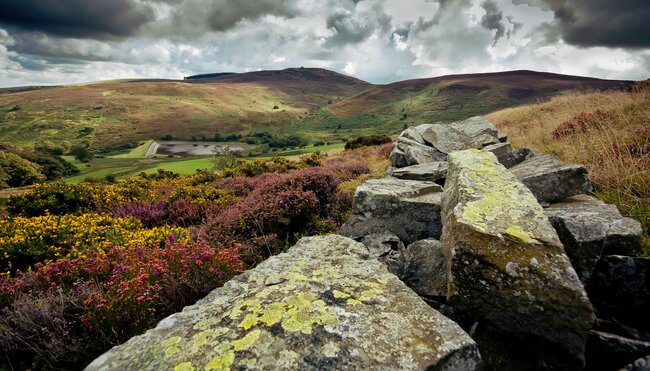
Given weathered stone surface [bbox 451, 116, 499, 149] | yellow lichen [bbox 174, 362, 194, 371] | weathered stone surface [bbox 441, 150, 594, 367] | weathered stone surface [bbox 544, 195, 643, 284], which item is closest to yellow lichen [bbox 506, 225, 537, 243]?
weathered stone surface [bbox 441, 150, 594, 367]

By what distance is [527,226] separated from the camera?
3.65m

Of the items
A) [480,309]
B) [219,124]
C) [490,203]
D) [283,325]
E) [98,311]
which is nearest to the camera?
[283,325]

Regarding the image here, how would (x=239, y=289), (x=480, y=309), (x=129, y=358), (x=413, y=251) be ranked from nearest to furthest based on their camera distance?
(x=129, y=358) → (x=480, y=309) → (x=239, y=289) → (x=413, y=251)

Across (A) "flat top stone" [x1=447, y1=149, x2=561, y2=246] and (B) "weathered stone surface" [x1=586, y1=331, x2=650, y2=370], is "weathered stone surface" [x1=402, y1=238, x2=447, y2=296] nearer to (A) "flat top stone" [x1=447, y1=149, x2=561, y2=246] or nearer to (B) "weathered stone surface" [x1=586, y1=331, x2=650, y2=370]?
(A) "flat top stone" [x1=447, y1=149, x2=561, y2=246]

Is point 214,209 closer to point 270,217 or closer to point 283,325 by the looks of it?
point 270,217

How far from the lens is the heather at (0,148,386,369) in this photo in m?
4.31

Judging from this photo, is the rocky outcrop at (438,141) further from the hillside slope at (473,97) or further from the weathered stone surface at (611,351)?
the hillside slope at (473,97)

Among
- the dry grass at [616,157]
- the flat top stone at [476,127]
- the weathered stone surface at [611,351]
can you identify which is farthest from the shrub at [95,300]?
the flat top stone at [476,127]

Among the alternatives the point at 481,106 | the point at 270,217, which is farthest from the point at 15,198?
the point at 481,106

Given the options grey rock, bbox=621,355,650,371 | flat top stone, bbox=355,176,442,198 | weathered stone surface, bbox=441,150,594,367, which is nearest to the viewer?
grey rock, bbox=621,355,650,371

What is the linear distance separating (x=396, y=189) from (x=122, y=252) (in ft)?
17.9

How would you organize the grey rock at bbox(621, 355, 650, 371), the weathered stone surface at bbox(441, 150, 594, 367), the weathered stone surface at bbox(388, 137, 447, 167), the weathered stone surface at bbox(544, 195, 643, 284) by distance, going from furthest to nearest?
the weathered stone surface at bbox(388, 137, 447, 167) → the weathered stone surface at bbox(544, 195, 643, 284) → the weathered stone surface at bbox(441, 150, 594, 367) → the grey rock at bbox(621, 355, 650, 371)

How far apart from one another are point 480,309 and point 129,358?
3179 millimetres

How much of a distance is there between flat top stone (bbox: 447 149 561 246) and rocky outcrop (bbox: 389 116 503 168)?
6483 mm
